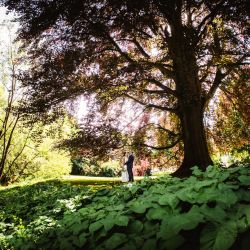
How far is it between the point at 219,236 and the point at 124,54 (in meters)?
9.42

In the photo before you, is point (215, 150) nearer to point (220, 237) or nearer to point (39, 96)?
point (39, 96)

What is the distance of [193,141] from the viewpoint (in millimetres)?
11367

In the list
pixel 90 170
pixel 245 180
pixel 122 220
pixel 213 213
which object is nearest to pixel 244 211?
Result: pixel 213 213

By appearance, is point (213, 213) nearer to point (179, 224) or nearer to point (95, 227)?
point (179, 224)

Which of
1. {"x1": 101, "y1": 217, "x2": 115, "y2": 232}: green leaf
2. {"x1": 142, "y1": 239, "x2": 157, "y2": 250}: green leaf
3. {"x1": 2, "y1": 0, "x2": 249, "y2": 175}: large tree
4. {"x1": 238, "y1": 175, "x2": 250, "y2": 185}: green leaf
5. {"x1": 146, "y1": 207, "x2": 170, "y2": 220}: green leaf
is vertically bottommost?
{"x1": 142, "y1": 239, "x2": 157, "y2": 250}: green leaf

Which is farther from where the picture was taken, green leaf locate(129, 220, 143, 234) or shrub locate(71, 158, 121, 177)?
shrub locate(71, 158, 121, 177)

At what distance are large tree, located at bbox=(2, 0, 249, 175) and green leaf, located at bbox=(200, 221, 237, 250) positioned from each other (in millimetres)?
6315

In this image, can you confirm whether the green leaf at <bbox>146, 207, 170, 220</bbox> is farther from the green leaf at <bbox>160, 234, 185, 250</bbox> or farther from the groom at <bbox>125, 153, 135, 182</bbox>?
the groom at <bbox>125, 153, 135, 182</bbox>

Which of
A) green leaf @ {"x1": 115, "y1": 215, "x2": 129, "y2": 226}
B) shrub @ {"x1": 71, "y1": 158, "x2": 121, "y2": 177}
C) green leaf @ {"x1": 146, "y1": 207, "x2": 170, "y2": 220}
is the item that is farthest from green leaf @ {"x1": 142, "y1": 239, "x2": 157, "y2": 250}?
shrub @ {"x1": 71, "y1": 158, "x2": 121, "y2": 177}

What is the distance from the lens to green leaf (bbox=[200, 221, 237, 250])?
6.45 feet

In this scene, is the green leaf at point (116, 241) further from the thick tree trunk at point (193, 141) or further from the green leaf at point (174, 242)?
the thick tree trunk at point (193, 141)

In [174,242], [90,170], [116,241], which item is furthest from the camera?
[90,170]

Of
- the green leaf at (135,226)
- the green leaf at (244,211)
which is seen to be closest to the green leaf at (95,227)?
the green leaf at (135,226)

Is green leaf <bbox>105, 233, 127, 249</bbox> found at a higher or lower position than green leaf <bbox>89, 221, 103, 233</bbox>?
lower
